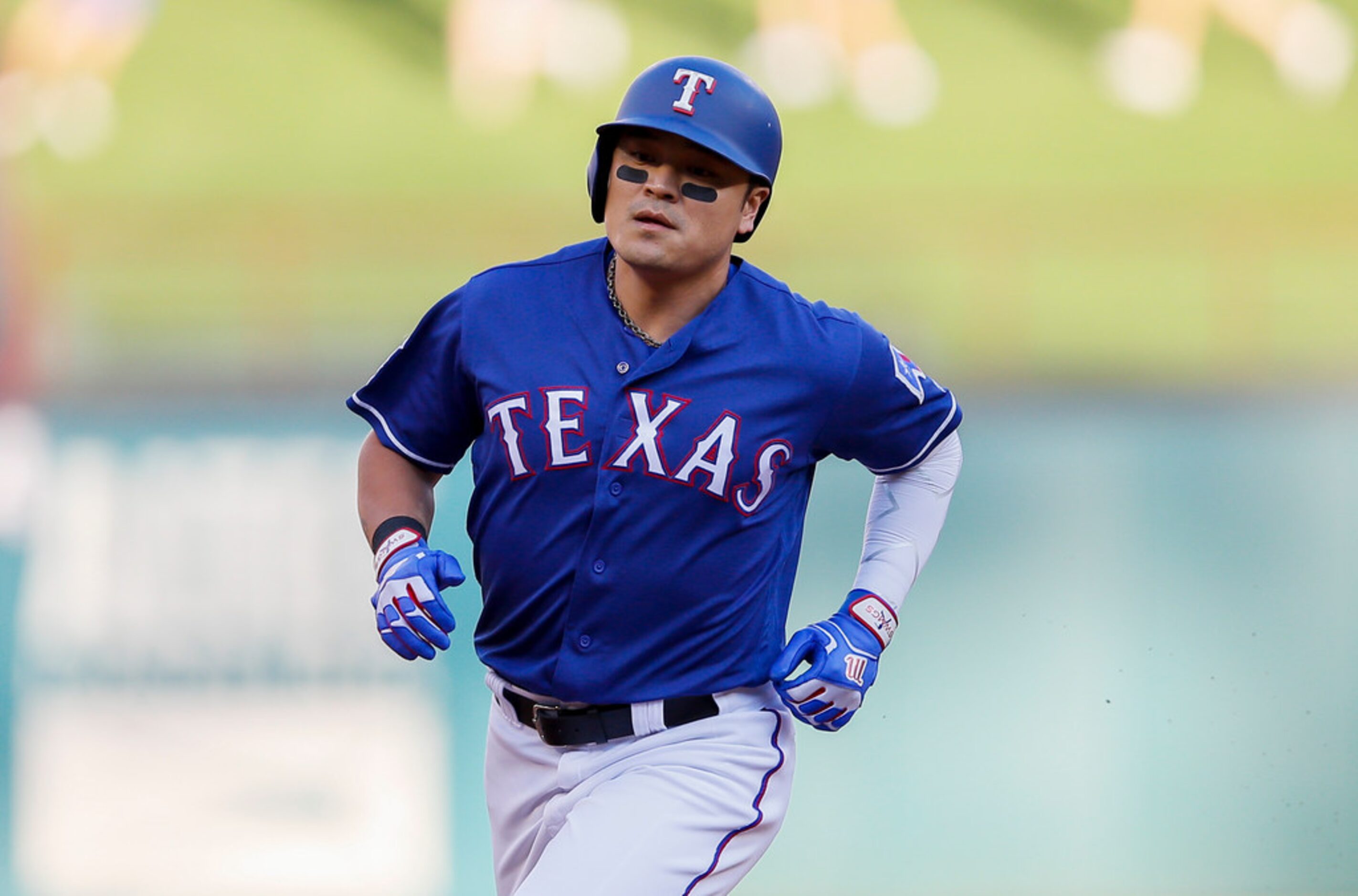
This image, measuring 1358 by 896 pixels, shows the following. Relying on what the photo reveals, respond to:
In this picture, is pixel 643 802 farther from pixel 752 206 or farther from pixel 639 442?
pixel 752 206

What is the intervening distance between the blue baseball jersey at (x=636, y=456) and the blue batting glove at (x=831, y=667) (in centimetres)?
7

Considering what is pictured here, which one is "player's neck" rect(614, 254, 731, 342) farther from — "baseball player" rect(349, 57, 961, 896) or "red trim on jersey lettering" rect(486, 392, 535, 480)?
"red trim on jersey lettering" rect(486, 392, 535, 480)

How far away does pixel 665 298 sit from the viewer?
240cm

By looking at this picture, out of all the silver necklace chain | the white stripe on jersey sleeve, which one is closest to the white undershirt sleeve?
the silver necklace chain

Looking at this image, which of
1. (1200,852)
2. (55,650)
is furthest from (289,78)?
(1200,852)

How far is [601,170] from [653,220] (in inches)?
7.6

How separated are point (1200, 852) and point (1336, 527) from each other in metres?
1.62

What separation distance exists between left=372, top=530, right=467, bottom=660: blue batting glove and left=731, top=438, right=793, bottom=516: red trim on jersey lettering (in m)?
0.41

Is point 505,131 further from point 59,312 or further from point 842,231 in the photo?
point 59,312

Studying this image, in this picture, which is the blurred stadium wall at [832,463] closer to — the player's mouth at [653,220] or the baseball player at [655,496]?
the baseball player at [655,496]

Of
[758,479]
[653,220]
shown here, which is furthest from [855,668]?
[653,220]

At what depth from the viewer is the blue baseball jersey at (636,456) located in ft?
7.55

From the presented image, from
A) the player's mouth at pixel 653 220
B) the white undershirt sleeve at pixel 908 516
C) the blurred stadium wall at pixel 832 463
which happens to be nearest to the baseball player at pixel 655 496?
the player's mouth at pixel 653 220

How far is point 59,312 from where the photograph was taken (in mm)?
7090
